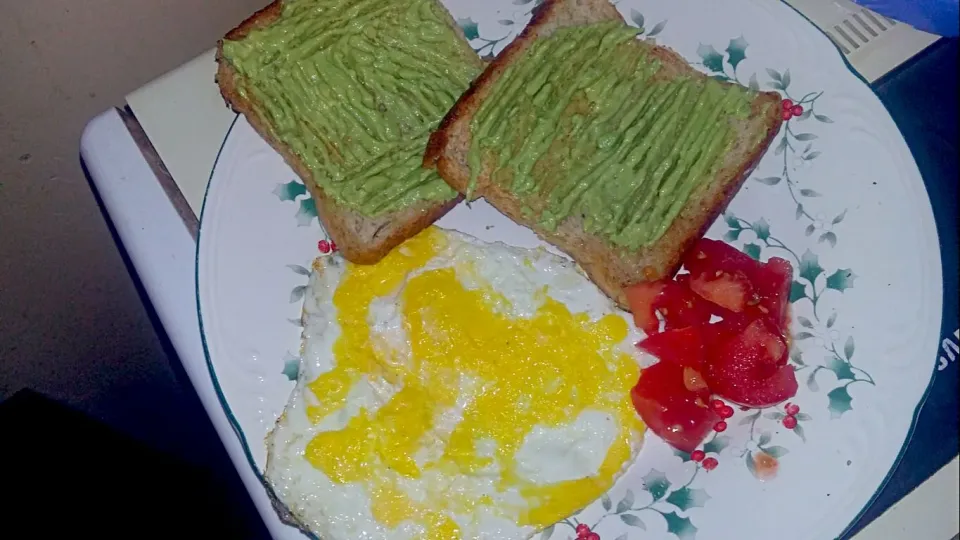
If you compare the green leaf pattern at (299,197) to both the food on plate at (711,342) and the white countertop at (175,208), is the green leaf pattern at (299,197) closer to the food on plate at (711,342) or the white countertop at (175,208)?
the white countertop at (175,208)

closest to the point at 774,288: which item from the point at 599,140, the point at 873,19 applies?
the point at 599,140

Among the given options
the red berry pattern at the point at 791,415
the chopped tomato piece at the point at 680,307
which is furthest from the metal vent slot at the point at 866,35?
the red berry pattern at the point at 791,415

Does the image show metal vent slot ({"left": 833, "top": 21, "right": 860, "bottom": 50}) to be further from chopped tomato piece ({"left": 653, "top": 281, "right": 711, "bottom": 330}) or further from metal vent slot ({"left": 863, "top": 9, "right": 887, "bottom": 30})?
chopped tomato piece ({"left": 653, "top": 281, "right": 711, "bottom": 330})

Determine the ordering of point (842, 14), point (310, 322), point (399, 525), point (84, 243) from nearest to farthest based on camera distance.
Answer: point (399, 525)
point (310, 322)
point (842, 14)
point (84, 243)

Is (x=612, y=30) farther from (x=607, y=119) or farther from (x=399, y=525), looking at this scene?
(x=399, y=525)

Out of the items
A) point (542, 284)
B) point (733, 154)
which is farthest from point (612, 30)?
point (542, 284)

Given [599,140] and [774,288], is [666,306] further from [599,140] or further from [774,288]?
[599,140]

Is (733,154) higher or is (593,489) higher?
(733,154)
